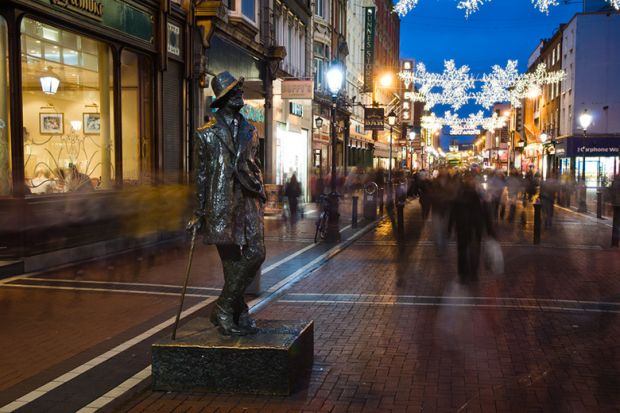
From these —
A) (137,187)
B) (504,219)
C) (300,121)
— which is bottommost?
(504,219)

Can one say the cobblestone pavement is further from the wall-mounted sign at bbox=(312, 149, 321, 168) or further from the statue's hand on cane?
the wall-mounted sign at bbox=(312, 149, 321, 168)

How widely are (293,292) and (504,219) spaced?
50.8 feet

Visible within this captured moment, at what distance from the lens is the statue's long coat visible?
17.4 feet

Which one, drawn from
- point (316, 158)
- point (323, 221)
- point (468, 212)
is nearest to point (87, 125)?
point (323, 221)

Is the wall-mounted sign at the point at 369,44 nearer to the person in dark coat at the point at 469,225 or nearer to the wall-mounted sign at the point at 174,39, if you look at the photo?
the wall-mounted sign at the point at 174,39

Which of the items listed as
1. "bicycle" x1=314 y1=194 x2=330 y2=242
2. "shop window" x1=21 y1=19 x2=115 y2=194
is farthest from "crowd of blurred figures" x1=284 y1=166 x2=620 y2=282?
"shop window" x1=21 y1=19 x2=115 y2=194

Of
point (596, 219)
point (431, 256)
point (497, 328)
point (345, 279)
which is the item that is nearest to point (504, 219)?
point (596, 219)

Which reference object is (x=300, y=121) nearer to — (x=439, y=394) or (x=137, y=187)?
(x=137, y=187)

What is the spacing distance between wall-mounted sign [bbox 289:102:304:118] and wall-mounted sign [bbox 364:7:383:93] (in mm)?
15355

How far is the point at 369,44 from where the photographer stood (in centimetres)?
4538

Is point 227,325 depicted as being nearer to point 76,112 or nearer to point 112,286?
point 112,286

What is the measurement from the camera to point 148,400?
507 cm

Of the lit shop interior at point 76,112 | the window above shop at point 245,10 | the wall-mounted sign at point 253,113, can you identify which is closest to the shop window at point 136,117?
the lit shop interior at point 76,112

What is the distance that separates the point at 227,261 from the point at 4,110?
7.38 meters
